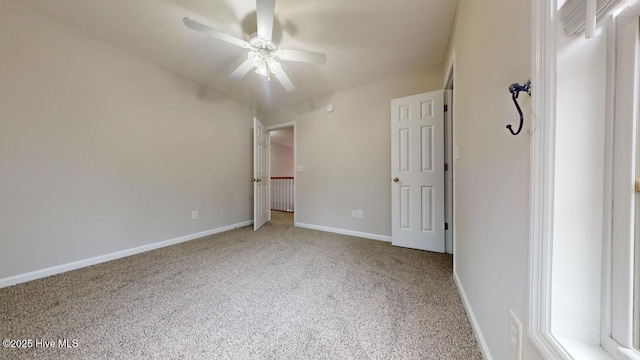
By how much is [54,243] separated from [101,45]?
1.98 metres

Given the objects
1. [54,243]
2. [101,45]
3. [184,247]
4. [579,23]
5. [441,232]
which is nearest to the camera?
[579,23]

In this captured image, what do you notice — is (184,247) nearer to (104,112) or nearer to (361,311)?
(104,112)

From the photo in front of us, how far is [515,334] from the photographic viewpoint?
2.34 feet

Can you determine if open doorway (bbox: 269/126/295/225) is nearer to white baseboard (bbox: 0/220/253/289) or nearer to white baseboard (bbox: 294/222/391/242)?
white baseboard (bbox: 294/222/391/242)

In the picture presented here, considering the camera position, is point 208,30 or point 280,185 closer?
point 208,30

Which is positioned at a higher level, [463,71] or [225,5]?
[225,5]

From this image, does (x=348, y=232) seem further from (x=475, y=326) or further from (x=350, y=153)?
(x=475, y=326)

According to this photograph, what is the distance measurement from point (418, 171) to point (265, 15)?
7.07 ft

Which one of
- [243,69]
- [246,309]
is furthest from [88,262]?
[243,69]

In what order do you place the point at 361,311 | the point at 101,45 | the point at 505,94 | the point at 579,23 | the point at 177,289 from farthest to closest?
the point at 101,45 < the point at 177,289 < the point at 361,311 < the point at 505,94 < the point at 579,23

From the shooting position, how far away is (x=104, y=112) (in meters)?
2.08

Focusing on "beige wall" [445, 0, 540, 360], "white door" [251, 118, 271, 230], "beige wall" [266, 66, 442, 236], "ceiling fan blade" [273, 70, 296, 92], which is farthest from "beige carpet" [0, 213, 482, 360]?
"ceiling fan blade" [273, 70, 296, 92]

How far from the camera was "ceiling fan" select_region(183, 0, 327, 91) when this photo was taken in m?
1.44

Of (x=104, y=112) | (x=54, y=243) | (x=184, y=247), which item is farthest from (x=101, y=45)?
(x=184, y=247)
